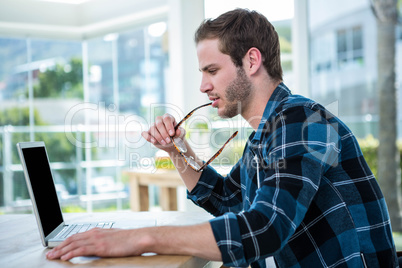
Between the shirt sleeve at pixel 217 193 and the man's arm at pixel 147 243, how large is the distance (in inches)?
22.0

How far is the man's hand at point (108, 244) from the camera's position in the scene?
938 millimetres

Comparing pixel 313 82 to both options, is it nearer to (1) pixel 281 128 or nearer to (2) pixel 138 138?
(2) pixel 138 138

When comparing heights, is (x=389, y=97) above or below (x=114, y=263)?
above

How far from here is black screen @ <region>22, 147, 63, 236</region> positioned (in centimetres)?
113

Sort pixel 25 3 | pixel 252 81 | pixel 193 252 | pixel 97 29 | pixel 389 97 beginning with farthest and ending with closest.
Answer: pixel 97 29
pixel 25 3
pixel 389 97
pixel 252 81
pixel 193 252

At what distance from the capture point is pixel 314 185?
101 centimetres

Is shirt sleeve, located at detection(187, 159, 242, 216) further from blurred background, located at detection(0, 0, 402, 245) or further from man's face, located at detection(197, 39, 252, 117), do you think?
blurred background, located at detection(0, 0, 402, 245)

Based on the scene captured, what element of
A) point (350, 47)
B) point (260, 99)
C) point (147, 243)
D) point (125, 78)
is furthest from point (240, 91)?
point (125, 78)

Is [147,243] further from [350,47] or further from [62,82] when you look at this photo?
[62,82]

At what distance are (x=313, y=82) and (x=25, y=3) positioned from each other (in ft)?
10.6

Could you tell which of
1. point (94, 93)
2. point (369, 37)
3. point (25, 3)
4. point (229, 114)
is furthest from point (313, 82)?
point (229, 114)

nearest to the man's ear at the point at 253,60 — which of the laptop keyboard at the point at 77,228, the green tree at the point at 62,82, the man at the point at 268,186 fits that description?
the man at the point at 268,186

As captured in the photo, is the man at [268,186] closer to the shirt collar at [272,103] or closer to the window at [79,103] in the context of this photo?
the shirt collar at [272,103]

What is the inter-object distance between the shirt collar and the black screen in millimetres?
591
